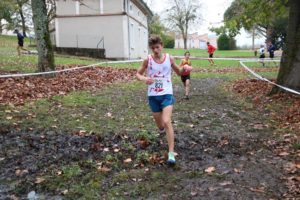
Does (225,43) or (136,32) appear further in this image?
(225,43)

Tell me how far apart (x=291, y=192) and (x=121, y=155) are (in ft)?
8.77

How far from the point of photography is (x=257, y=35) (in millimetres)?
78750

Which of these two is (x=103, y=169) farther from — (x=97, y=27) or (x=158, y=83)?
(x=97, y=27)

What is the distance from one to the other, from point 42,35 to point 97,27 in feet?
64.8

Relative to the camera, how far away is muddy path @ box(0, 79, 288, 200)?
16.0 ft

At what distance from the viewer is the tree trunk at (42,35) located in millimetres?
15184

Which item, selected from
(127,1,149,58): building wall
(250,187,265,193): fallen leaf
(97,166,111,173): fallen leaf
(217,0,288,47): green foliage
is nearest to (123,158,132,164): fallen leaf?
(97,166,111,173): fallen leaf

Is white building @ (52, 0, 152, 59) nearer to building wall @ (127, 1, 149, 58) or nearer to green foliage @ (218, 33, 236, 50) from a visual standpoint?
building wall @ (127, 1, 149, 58)

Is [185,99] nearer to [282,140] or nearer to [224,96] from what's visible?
[224,96]

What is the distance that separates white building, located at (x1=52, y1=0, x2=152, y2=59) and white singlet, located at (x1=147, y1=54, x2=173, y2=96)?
27932 mm

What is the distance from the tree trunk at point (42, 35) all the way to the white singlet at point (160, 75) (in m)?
10.6

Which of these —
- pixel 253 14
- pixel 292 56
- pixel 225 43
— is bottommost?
pixel 292 56

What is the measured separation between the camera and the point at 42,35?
15609mm

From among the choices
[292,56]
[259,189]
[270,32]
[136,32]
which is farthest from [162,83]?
[270,32]
